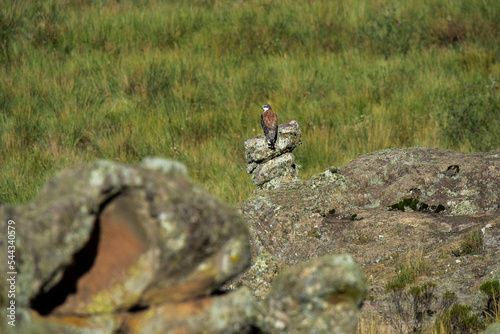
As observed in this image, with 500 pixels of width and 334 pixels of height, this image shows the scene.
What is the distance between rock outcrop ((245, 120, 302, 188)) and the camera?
5.22 metres

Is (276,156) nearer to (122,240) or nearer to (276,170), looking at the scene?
(276,170)

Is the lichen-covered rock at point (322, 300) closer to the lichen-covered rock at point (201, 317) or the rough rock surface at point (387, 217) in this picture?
the lichen-covered rock at point (201, 317)

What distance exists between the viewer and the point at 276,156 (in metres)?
5.31

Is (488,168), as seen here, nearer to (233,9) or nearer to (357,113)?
(357,113)

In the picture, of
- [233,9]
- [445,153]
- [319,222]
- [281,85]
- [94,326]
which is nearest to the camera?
[94,326]

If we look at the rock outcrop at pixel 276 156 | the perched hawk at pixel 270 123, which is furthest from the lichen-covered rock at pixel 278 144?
the perched hawk at pixel 270 123

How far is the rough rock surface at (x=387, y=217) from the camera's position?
3.73 meters

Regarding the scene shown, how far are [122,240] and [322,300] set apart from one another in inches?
29.7

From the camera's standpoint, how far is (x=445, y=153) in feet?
18.0

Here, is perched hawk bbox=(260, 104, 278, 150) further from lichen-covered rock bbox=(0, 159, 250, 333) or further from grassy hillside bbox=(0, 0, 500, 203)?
lichen-covered rock bbox=(0, 159, 250, 333)

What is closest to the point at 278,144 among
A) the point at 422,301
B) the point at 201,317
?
the point at 422,301

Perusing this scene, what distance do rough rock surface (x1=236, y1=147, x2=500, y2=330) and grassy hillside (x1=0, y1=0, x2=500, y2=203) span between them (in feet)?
4.68

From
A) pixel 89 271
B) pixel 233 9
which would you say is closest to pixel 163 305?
pixel 89 271

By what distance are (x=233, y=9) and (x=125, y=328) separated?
1119 cm
